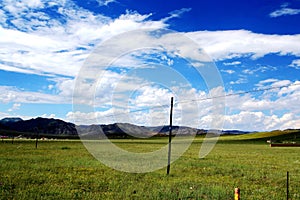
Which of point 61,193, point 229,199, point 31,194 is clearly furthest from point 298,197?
point 31,194

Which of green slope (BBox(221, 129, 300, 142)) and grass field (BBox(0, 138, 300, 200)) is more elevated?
green slope (BBox(221, 129, 300, 142))

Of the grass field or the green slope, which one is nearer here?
the grass field

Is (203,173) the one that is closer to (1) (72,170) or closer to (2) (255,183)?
(2) (255,183)

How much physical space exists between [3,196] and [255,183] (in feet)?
40.9

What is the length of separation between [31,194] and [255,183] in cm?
1140

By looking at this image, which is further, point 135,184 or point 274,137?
point 274,137

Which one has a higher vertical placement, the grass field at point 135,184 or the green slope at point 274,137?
the green slope at point 274,137

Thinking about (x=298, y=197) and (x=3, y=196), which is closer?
(x=3, y=196)

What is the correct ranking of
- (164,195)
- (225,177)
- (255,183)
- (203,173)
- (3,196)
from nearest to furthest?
(3,196)
(164,195)
(255,183)
(225,177)
(203,173)

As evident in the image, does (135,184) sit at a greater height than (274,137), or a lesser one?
lesser

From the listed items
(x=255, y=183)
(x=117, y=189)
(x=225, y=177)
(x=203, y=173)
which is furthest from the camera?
(x=203, y=173)

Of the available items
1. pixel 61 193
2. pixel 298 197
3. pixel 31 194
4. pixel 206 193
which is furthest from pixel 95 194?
pixel 298 197

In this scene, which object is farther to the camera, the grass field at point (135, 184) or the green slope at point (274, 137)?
the green slope at point (274, 137)

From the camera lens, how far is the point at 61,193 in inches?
602
